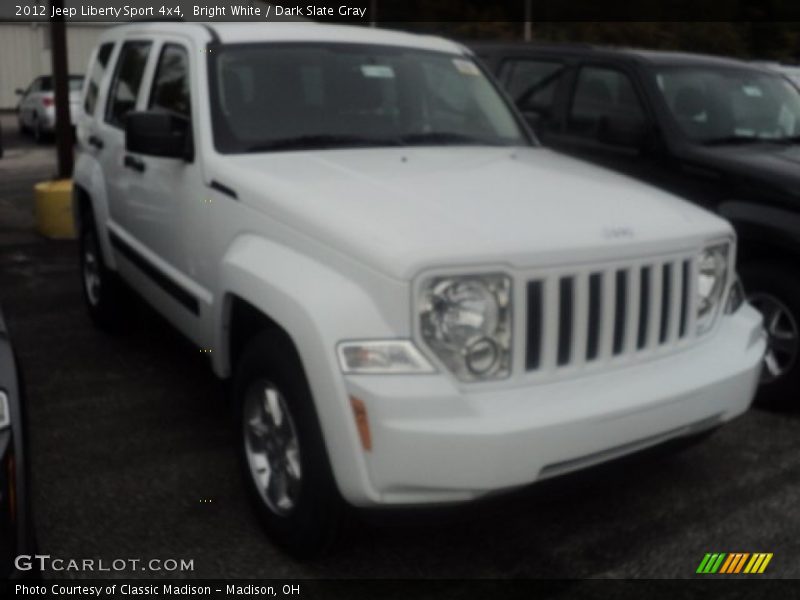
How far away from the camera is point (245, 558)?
355cm

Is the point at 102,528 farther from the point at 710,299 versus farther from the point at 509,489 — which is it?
the point at 710,299

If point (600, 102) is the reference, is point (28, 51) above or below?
below

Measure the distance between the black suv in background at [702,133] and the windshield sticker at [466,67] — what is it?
20.6 inches

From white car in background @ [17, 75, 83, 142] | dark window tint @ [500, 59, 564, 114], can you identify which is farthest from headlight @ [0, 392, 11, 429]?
white car in background @ [17, 75, 83, 142]

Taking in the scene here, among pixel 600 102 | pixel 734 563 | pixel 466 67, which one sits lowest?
pixel 734 563

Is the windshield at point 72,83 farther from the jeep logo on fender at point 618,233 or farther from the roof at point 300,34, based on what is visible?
the jeep logo on fender at point 618,233

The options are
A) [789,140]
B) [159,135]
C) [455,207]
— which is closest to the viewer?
[455,207]

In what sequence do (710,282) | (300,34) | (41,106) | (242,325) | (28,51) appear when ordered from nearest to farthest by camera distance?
(710,282), (242,325), (300,34), (41,106), (28,51)

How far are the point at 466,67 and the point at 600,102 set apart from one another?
1.41m

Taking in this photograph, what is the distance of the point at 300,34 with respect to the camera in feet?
15.6

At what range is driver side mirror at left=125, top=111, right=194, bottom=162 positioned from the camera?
4246 millimetres

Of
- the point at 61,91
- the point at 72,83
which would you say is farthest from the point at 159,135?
the point at 72,83

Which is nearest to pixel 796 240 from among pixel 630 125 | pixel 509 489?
pixel 630 125

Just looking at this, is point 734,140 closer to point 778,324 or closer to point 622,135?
point 622,135
